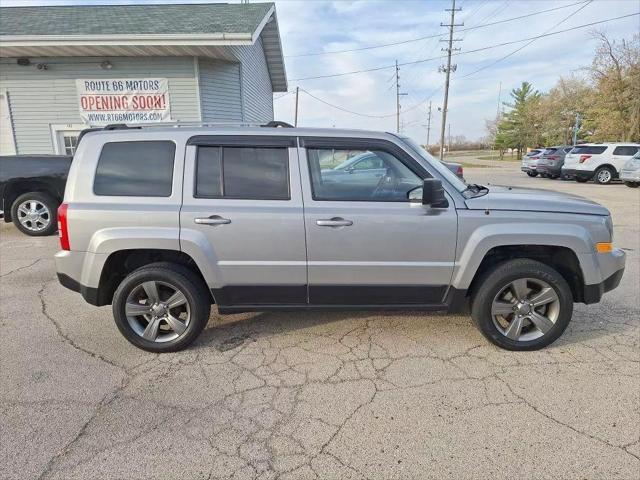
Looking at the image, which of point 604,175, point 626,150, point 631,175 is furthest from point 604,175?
point 631,175

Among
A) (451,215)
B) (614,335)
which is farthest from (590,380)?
(451,215)

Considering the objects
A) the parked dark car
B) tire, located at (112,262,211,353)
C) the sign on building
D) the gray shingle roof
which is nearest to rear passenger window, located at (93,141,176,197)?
tire, located at (112,262,211,353)

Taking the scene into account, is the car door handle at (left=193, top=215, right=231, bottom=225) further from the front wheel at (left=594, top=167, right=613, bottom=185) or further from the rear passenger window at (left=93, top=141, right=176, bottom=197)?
the front wheel at (left=594, top=167, right=613, bottom=185)

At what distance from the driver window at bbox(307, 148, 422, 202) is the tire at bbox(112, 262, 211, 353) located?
1.29m

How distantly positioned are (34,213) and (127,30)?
18.0ft

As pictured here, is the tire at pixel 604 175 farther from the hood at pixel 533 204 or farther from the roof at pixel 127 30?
the hood at pixel 533 204

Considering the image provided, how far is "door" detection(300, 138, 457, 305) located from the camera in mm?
3131

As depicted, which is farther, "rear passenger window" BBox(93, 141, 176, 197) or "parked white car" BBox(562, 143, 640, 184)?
"parked white car" BBox(562, 143, 640, 184)

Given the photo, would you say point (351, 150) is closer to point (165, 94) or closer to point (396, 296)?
point (396, 296)

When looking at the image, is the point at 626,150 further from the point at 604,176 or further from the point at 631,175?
the point at 631,175

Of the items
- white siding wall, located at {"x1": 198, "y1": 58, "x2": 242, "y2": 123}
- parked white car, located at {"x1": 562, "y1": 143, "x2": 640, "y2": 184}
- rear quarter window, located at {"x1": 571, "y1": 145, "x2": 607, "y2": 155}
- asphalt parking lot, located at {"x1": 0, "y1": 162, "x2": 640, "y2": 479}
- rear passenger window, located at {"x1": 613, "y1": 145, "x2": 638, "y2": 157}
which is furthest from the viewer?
rear quarter window, located at {"x1": 571, "y1": 145, "x2": 607, "y2": 155}

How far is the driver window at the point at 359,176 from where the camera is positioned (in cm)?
321

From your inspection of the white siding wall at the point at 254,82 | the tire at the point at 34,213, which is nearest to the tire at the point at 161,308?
the tire at the point at 34,213

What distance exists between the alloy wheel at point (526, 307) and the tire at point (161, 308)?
8.15 feet
